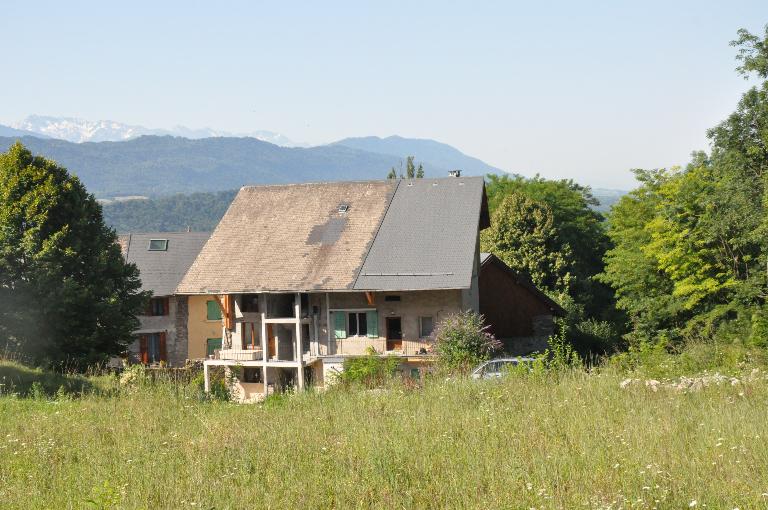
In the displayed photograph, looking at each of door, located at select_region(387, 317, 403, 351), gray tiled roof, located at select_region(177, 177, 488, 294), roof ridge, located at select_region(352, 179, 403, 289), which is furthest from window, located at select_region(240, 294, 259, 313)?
door, located at select_region(387, 317, 403, 351)

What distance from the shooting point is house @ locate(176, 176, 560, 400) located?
34562 millimetres

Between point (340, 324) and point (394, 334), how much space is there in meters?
2.36

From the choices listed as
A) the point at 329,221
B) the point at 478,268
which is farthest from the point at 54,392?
the point at 478,268

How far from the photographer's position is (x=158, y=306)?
174 feet

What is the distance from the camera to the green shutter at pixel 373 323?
116 feet

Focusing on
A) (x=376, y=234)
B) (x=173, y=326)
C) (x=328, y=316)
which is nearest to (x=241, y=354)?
(x=328, y=316)

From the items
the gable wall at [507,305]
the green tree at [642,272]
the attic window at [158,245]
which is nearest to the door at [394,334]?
the gable wall at [507,305]

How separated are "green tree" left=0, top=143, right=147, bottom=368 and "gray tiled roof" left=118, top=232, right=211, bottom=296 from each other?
17453mm

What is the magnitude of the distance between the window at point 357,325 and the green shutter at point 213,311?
719 inches

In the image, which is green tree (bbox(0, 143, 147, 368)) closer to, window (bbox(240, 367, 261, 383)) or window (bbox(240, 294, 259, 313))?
window (bbox(240, 294, 259, 313))

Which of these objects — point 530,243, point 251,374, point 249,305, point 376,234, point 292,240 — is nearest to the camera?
point 376,234

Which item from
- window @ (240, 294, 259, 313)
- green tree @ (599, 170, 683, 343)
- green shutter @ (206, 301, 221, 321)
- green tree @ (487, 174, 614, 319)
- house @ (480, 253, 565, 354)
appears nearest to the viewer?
window @ (240, 294, 259, 313)

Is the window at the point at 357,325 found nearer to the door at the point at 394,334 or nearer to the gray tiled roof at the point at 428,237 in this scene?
the door at the point at 394,334

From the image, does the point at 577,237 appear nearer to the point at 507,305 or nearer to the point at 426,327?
the point at 507,305
